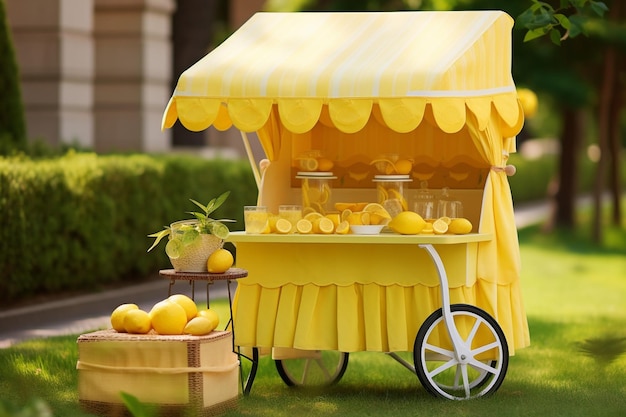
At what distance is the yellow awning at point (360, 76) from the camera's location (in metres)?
8.17

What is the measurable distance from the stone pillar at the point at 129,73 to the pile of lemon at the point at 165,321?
13.7m

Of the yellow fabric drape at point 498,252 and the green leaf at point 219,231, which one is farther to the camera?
the yellow fabric drape at point 498,252

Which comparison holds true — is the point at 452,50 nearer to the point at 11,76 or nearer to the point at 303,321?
the point at 303,321

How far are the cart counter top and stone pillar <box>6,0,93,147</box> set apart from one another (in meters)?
10.4

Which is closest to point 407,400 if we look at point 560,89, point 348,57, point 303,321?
point 303,321

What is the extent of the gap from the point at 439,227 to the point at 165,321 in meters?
2.08

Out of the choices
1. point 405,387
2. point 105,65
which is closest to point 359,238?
point 405,387

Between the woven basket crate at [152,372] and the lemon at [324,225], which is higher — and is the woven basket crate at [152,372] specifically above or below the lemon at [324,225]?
below

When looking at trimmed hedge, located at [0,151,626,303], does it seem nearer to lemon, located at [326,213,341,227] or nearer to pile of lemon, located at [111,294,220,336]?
lemon, located at [326,213,341,227]

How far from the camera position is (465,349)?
27.7ft

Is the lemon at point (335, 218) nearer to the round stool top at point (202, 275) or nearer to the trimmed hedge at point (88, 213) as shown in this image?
the round stool top at point (202, 275)

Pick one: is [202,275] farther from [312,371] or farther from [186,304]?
[312,371]

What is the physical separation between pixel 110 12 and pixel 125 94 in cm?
140

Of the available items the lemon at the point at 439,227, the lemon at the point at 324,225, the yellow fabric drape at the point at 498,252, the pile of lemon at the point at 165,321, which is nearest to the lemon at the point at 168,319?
the pile of lemon at the point at 165,321
